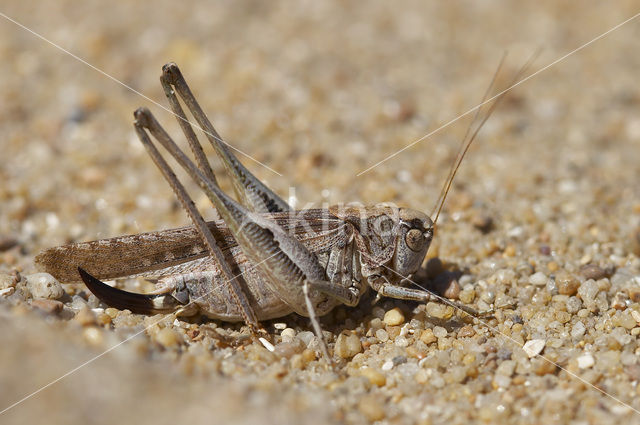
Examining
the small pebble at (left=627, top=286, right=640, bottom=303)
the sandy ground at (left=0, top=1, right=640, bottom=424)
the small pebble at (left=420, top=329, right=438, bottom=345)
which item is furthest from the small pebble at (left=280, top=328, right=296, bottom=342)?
the small pebble at (left=627, top=286, right=640, bottom=303)

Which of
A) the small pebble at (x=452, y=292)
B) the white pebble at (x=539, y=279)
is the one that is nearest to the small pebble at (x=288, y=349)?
the small pebble at (x=452, y=292)

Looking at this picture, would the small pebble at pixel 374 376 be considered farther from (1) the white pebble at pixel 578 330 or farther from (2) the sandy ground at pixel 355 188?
(1) the white pebble at pixel 578 330

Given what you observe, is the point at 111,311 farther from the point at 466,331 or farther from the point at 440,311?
the point at 466,331

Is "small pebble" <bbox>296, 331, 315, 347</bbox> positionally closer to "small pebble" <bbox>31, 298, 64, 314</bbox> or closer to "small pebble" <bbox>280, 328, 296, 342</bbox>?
"small pebble" <bbox>280, 328, 296, 342</bbox>

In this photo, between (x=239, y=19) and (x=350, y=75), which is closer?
(x=350, y=75)

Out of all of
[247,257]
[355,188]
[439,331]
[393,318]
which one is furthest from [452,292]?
[355,188]

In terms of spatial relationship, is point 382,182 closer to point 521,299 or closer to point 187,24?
point 521,299

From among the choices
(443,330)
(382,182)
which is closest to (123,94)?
(382,182)
